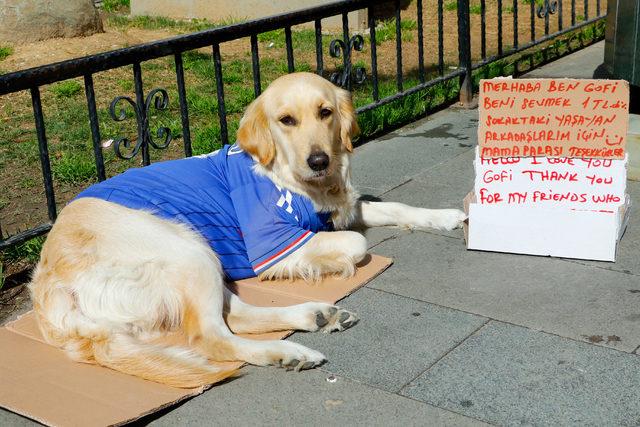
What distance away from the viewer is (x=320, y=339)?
12.6 ft

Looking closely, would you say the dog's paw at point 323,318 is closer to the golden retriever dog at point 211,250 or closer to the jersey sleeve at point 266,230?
the golden retriever dog at point 211,250

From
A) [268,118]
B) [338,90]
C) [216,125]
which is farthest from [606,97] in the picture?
[216,125]

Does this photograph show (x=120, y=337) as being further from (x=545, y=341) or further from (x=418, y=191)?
(x=418, y=191)

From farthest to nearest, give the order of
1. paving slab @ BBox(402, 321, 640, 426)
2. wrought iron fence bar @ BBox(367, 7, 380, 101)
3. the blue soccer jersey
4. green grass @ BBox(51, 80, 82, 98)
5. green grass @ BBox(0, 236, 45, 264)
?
green grass @ BBox(51, 80, 82, 98)
wrought iron fence bar @ BBox(367, 7, 380, 101)
green grass @ BBox(0, 236, 45, 264)
the blue soccer jersey
paving slab @ BBox(402, 321, 640, 426)

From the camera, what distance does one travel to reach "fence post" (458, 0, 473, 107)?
24.2 feet

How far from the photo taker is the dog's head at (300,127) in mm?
4273

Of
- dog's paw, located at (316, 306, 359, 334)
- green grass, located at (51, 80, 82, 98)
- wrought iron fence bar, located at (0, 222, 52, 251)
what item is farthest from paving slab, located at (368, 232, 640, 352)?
green grass, located at (51, 80, 82, 98)

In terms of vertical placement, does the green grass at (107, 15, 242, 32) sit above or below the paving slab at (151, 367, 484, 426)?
above

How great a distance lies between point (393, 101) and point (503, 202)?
283 cm

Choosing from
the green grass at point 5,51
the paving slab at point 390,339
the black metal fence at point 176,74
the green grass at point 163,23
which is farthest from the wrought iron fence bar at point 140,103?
the green grass at point 163,23

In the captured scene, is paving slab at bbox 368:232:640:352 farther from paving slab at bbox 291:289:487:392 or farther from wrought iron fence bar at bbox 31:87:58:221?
wrought iron fence bar at bbox 31:87:58:221

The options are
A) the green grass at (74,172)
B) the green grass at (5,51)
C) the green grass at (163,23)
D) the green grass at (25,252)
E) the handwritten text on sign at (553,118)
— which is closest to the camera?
the handwritten text on sign at (553,118)

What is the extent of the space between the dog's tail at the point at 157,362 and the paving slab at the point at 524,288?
118 centimetres

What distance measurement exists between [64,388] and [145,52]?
2.33m
